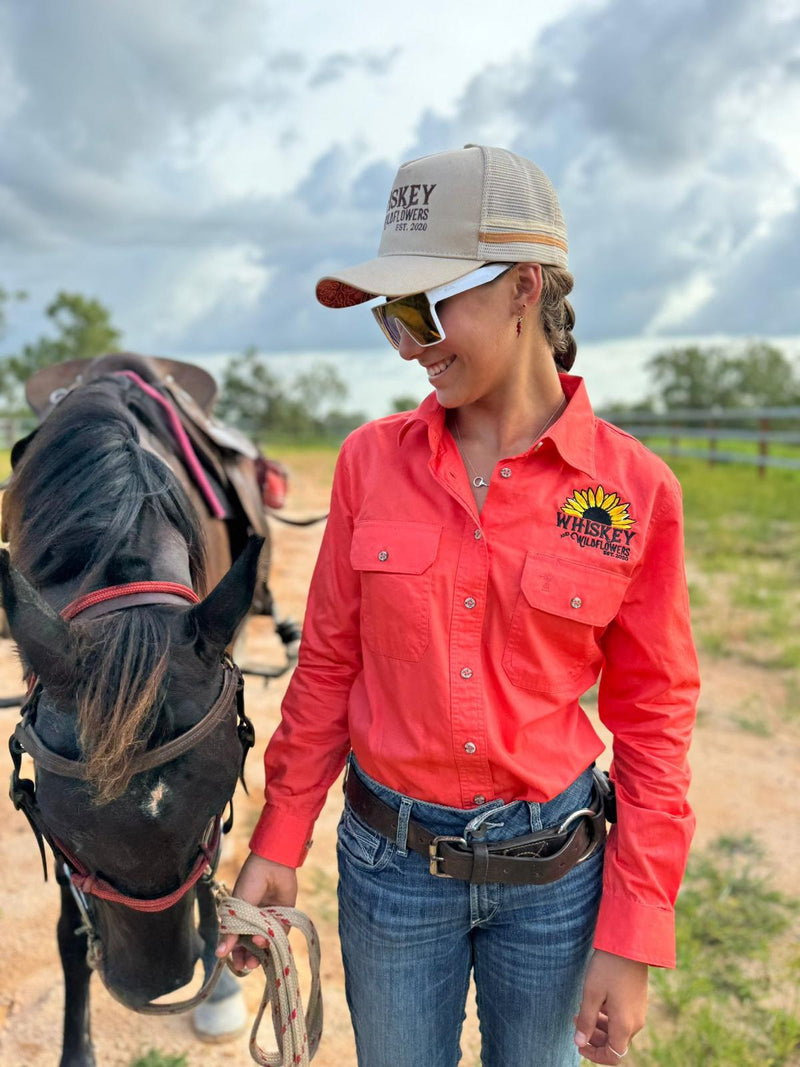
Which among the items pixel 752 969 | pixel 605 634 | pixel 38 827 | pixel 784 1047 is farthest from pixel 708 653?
pixel 38 827

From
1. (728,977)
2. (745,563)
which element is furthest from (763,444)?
(728,977)

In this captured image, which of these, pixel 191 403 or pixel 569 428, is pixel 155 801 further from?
pixel 191 403

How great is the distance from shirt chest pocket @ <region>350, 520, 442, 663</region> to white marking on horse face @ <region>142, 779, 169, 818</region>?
16.6 inches

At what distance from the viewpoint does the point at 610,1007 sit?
4.34ft

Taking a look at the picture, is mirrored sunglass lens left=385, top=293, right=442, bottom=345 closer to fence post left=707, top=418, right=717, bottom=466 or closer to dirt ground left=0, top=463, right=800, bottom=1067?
dirt ground left=0, top=463, right=800, bottom=1067

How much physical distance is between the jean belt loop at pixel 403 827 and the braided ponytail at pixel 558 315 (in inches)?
32.6

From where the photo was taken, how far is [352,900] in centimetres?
143

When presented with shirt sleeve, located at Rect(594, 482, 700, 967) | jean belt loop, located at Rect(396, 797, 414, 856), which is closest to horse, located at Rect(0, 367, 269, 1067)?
jean belt loop, located at Rect(396, 797, 414, 856)

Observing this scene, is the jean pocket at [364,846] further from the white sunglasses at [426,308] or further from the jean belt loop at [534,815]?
the white sunglasses at [426,308]

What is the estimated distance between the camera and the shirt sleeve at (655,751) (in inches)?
52.7

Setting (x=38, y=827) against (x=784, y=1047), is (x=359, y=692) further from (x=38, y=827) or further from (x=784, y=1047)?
(x=784, y=1047)

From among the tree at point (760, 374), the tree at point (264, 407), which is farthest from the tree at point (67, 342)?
the tree at point (760, 374)

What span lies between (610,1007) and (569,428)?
932 mm

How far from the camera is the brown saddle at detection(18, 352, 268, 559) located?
2.86 meters
